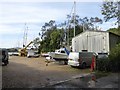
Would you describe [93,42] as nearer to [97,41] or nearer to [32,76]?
[97,41]

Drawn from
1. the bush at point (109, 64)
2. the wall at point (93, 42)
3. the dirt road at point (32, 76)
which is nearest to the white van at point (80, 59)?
the dirt road at point (32, 76)

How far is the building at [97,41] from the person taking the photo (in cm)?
3431

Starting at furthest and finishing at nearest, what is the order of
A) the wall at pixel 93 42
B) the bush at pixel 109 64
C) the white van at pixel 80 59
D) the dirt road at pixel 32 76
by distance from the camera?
the wall at pixel 93 42, the white van at pixel 80 59, the bush at pixel 109 64, the dirt road at pixel 32 76

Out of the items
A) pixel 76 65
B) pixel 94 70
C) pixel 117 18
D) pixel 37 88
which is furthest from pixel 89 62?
pixel 37 88

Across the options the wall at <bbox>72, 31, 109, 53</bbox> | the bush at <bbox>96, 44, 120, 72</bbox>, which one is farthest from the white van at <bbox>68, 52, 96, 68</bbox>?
the wall at <bbox>72, 31, 109, 53</bbox>

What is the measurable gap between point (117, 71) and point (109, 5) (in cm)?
1055

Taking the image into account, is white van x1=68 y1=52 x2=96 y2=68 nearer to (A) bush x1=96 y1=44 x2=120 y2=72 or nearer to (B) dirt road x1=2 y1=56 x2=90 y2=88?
(B) dirt road x1=2 y1=56 x2=90 y2=88

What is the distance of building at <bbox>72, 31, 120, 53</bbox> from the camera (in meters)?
34.3

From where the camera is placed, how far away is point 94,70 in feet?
78.0

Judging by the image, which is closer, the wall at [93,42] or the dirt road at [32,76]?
the dirt road at [32,76]

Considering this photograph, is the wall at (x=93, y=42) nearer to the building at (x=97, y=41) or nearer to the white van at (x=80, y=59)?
the building at (x=97, y=41)

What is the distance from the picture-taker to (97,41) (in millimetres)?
36906

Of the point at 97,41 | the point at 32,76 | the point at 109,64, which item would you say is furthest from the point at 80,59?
the point at 97,41

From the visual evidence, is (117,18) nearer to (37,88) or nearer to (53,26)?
(37,88)
